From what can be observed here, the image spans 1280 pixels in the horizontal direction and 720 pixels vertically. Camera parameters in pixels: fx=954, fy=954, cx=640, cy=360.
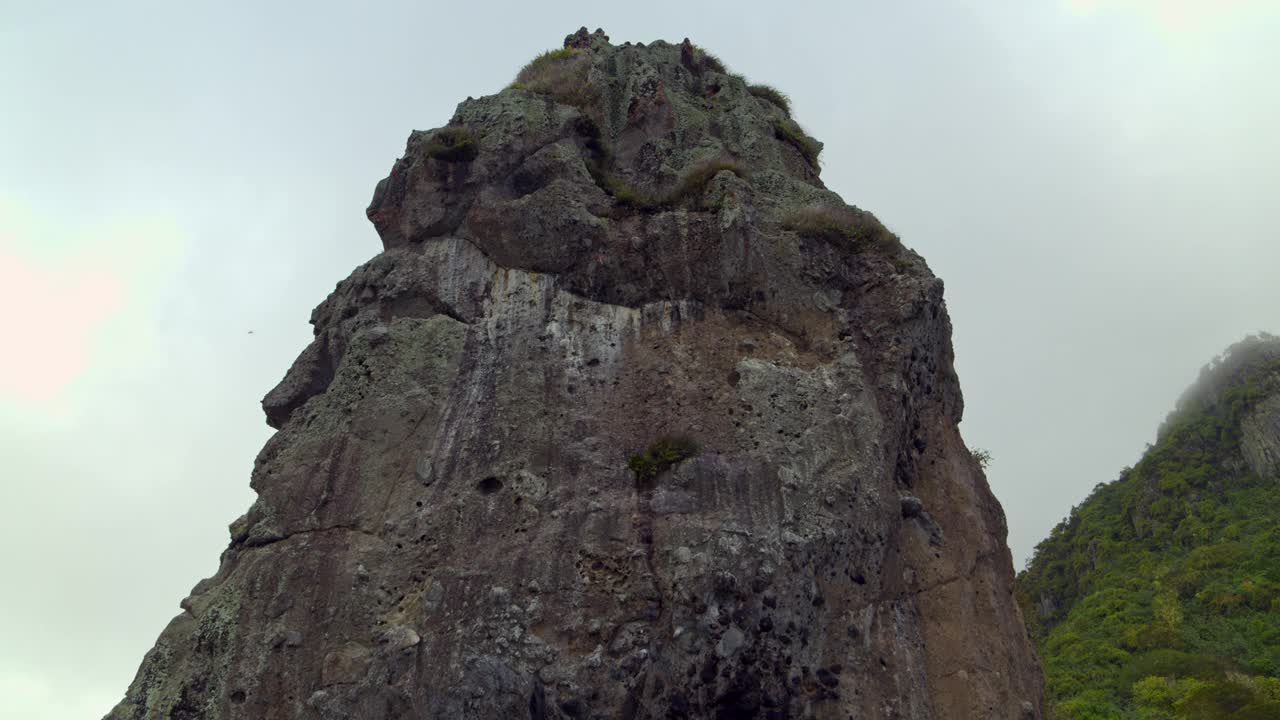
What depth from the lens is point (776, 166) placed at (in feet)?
60.6

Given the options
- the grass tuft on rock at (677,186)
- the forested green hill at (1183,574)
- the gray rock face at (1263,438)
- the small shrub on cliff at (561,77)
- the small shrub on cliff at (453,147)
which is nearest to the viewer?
the grass tuft on rock at (677,186)

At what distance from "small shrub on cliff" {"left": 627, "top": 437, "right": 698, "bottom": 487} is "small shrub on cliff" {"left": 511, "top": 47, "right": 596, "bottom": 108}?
29.5 feet

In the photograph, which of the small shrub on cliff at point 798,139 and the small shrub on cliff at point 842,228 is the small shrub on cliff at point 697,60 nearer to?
the small shrub on cliff at point 798,139

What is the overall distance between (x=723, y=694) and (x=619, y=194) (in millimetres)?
8967

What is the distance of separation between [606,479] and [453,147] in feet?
24.0

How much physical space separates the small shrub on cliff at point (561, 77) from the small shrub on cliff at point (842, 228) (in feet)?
19.6

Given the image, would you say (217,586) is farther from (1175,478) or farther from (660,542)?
(1175,478)

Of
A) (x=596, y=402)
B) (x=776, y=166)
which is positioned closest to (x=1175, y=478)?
(x=776, y=166)

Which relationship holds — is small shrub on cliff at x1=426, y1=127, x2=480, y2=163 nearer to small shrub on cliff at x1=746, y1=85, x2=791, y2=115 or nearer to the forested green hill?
small shrub on cliff at x1=746, y1=85, x2=791, y2=115

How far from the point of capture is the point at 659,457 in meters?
13.3

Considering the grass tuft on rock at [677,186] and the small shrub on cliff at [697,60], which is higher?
the small shrub on cliff at [697,60]

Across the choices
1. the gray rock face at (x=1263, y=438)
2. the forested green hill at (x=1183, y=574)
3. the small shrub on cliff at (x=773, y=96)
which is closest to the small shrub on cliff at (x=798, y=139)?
the small shrub on cliff at (x=773, y=96)

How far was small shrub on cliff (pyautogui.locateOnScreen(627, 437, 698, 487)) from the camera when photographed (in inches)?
520

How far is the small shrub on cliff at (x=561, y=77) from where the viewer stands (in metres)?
19.9
